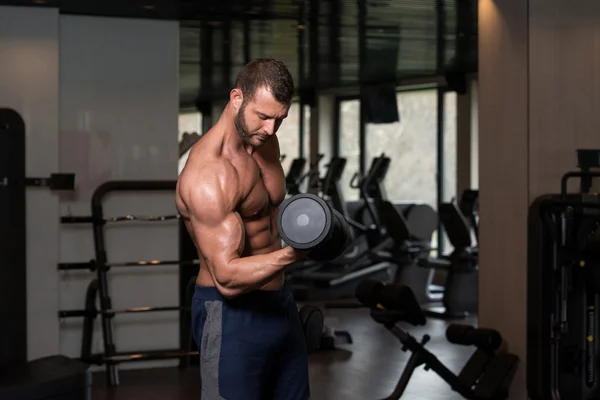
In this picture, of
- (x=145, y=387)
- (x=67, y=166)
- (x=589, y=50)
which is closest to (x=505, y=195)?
(x=589, y=50)

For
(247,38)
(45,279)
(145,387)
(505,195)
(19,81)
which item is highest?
(247,38)

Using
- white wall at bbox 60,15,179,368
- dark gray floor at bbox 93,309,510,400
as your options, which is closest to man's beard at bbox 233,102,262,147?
dark gray floor at bbox 93,309,510,400

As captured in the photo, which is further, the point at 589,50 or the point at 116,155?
the point at 116,155

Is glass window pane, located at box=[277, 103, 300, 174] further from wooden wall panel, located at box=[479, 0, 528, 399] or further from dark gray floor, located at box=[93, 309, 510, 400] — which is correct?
wooden wall panel, located at box=[479, 0, 528, 399]

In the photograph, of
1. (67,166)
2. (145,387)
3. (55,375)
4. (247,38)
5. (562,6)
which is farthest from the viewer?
(247,38)

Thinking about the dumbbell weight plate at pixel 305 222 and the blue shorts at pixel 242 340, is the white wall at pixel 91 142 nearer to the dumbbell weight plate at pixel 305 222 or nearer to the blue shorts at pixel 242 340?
the blue shorts at pixel 242 340

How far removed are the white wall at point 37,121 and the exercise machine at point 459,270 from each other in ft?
11.7

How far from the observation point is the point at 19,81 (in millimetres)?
5418

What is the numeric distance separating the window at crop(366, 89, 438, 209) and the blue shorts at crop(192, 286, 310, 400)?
867cm

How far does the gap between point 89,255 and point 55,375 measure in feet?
6.32

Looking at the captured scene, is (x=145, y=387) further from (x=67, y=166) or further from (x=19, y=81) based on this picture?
(x=19, y=81)

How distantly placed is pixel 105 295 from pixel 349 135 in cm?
767

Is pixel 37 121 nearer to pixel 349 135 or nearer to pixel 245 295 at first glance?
pixel 245 295

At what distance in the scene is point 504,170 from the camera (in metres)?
4.85
